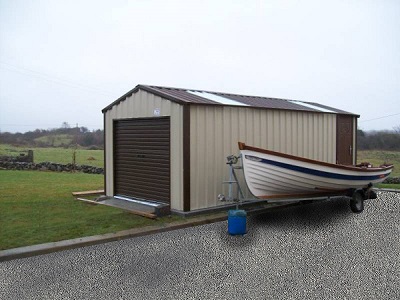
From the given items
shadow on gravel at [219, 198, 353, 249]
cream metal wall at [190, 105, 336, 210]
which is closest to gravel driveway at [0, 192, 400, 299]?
shadow on gravel at [219, 198, 353, 249]

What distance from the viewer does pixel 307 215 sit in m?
9.58

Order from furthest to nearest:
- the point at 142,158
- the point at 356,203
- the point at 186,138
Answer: the point at 142,158 < the point at 356,203 < the point at 186,138

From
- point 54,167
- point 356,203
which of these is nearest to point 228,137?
point 356,203

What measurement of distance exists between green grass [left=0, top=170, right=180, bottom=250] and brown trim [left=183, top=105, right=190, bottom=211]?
0.56 meters

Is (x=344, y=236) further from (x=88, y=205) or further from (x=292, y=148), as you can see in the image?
(x=88, y=205)

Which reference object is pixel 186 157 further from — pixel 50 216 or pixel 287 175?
pixel 50 216

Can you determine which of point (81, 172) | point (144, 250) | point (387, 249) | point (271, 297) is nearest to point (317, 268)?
→ point (271, 297)

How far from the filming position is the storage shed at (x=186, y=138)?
361 inches

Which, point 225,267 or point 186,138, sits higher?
point 186,138

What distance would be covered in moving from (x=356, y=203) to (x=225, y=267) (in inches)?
214

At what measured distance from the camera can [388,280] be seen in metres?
5.22

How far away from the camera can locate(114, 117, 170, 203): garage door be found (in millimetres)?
9727

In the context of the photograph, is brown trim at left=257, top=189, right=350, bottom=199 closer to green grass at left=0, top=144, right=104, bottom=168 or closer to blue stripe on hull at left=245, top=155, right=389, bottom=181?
blue stripe on hull at left=245, top=155, right=389, bottom=181

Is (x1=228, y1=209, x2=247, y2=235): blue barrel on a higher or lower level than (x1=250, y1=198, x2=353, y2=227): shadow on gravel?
higher
